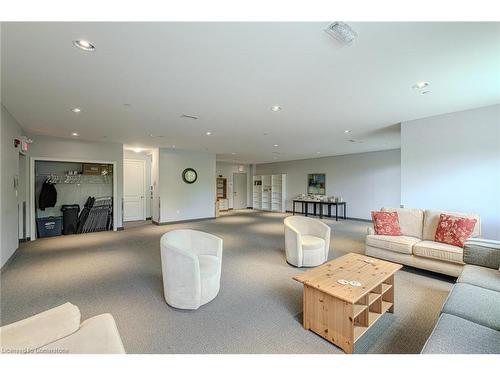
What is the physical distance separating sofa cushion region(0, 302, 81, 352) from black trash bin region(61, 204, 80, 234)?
6.21 meters

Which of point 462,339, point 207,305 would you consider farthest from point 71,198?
point 462,339

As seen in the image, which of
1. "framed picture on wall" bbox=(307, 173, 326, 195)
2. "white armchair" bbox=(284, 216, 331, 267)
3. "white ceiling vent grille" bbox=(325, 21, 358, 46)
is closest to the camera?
"white ceiling vent grille" bbox=(325, 21, 358, 46)

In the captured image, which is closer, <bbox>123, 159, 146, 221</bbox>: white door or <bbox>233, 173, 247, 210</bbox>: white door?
<bbox>123, 159, 146, 221</bbox>: white door

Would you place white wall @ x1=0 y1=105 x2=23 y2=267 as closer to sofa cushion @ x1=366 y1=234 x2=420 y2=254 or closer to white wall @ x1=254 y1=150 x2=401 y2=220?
sofa cushion @ x1=366 y1=234 x2=420 y2=254

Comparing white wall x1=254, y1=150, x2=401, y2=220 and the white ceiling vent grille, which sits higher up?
the white ceiling vent grille

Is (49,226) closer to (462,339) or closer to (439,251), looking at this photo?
(462,339)

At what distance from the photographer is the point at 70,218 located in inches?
240

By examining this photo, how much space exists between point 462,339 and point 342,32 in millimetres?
Result: 2233

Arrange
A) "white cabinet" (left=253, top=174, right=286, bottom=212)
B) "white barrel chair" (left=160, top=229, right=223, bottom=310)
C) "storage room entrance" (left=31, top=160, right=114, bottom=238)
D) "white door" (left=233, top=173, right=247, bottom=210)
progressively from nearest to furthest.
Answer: "white barrel chair" (left=160, top=229, right=223, bottom=310) < "storage room entrance" (left=31, top=160, right=114, bottom=238) < "white cabinet" (left=253, top=174, right=286, bottom=212) < "white door" (left=233, top=173, right=247, bottom=210)

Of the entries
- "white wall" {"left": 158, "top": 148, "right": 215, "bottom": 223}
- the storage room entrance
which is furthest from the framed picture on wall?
the storage room entrance

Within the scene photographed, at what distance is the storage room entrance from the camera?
5.84 metres

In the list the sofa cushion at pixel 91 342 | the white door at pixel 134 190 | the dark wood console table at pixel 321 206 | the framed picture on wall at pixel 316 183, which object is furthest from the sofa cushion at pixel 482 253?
the white door at pixel 134 190

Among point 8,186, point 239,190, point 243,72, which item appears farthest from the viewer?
point 239,190
